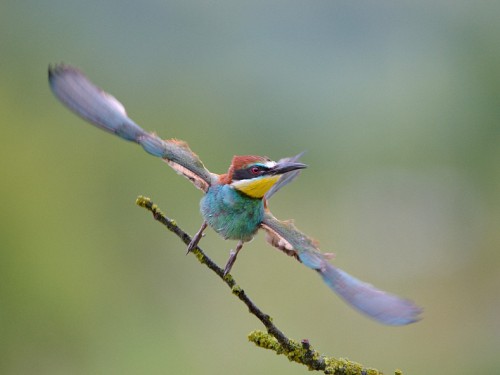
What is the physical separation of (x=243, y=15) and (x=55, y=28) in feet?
4.87

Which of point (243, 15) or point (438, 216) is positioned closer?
point (438, 216)

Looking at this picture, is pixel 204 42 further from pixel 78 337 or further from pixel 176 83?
pixel 78 337

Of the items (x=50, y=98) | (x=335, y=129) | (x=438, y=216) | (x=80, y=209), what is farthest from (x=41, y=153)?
(x=438, y=216)

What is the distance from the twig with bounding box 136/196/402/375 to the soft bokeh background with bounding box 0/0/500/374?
2672mm

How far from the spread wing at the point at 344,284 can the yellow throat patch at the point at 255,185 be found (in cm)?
6

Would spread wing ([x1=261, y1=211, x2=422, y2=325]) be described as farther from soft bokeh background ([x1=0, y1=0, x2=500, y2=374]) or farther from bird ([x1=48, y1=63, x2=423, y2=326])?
soft bokeh background ([x1=0, y1=0, x2=500, y2=374])

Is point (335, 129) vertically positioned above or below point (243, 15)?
below

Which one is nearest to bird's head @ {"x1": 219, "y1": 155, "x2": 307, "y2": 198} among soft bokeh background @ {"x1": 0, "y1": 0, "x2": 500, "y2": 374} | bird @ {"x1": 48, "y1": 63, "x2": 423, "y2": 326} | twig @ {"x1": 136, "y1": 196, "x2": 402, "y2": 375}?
bird @ {"x1": 48, "y1": 63, "x2": 423, "y2": 326}

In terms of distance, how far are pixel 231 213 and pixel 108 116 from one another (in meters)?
0.28

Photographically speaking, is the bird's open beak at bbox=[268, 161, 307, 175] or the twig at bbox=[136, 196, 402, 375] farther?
the bird's open beak at bbox=[268, 161, 307, 175]

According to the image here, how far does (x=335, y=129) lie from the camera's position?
554 centimetres

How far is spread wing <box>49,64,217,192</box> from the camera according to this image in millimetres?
1288

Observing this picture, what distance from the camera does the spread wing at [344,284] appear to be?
100cm

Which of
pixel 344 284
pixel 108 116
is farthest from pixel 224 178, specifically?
pixel 344 284
